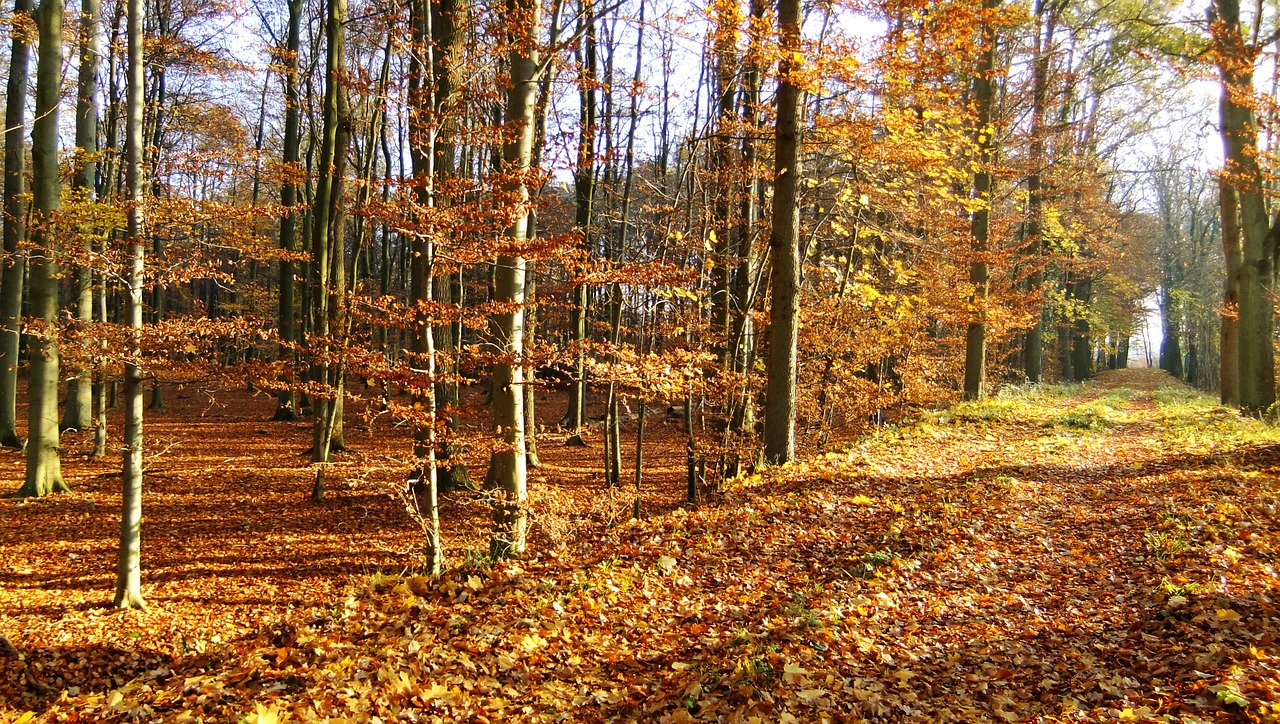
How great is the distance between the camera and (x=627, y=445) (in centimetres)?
1770

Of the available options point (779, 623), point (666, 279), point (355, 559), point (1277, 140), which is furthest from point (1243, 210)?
point (355, 559)

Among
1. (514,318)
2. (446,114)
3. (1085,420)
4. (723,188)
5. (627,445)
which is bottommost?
(627,445)

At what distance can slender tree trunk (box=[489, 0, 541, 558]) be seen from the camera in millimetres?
7590

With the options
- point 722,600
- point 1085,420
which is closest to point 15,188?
point 722,600

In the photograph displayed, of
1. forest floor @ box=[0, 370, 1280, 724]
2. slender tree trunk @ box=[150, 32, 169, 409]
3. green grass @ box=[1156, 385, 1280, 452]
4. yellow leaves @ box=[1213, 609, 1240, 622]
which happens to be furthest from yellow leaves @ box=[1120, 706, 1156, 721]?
slender tree trunk @ box=[150, 32, 169, 409]

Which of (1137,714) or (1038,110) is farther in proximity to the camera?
(1038,110)

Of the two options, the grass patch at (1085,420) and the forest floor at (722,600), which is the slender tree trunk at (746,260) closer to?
the forest floor at (722,600)

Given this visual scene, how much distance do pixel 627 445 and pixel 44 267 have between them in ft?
37.9

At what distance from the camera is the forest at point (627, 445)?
5160 mm

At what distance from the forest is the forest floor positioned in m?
0.05

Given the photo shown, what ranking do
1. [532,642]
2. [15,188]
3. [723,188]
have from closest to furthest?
[532,642] < [15,188] < [723,188]

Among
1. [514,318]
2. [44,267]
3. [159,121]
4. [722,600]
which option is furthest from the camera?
[159,121]

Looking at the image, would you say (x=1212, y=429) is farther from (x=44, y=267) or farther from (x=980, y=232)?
(x=44, y=267)

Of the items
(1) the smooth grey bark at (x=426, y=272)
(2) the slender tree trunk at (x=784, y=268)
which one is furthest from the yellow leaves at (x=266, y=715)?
(2) the slender tree trunk at (x=784, y=268)
